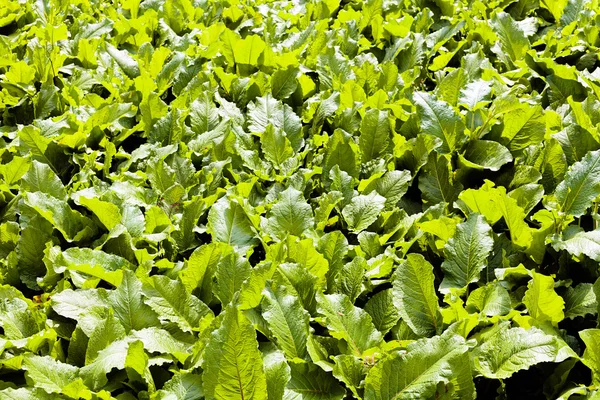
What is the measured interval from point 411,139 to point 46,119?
67.8 inches

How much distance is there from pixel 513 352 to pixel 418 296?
0.31m

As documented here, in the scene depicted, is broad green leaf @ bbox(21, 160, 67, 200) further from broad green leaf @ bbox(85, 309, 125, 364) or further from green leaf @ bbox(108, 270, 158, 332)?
broad green leaf @ bbox(85, 309, 125, 364)

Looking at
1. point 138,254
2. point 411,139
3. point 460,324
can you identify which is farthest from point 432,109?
point 138,254

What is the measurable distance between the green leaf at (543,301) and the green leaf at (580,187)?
0.42 meters

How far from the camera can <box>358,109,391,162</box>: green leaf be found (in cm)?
263

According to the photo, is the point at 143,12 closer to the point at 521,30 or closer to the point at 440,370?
the point at 521,30

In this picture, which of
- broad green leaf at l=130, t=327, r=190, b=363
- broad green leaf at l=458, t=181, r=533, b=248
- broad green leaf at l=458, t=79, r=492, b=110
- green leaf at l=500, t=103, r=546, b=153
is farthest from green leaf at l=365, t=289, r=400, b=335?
broad green leaf at l=458, t=79, r=492, b=110

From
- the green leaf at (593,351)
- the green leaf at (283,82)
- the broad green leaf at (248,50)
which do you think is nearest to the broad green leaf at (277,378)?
the green leaf at (593,351)

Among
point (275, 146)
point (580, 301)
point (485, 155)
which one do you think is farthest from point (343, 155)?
point (580, 301)

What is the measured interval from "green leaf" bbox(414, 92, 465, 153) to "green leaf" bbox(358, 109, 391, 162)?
144 millimetres

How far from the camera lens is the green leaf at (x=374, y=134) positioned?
2635 millimetres

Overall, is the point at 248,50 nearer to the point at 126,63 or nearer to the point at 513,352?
the point at 126,63

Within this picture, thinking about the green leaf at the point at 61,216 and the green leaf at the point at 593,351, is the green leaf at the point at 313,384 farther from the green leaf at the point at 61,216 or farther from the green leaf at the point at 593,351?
the green leaf at the point at 61,216

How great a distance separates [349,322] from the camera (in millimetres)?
1803
